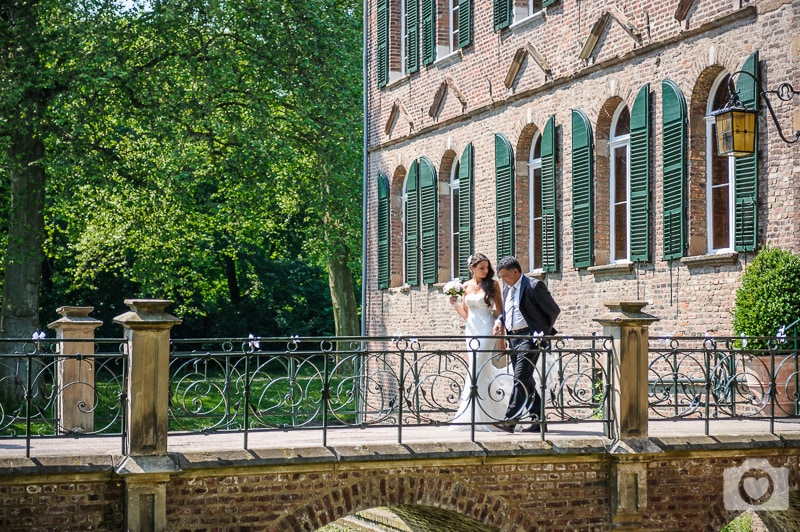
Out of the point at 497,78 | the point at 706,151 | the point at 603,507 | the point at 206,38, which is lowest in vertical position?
the point at 603,507

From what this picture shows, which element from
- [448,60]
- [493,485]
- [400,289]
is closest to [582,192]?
[448,60]

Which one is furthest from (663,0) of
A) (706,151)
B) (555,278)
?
(555,278)

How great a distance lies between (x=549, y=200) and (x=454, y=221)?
413 centimetres

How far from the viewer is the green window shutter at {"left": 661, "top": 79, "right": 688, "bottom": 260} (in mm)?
15070

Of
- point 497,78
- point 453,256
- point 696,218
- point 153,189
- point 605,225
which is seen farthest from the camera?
point 153,189

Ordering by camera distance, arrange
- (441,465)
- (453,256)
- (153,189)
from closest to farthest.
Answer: (441,465) < (453,256) < (153,189)

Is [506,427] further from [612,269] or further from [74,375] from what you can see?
[612,269]

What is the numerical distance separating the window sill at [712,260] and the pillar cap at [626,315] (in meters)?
3.46

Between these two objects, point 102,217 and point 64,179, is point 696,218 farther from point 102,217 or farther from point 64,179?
point 102,217

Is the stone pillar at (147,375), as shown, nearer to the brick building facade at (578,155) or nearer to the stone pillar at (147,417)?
the stone pillar at (147,417)

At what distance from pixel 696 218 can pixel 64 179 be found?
13.2 meters

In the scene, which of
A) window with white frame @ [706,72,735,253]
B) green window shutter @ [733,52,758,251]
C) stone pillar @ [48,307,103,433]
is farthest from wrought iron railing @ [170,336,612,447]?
green window shutter @ [733,52,758,251]

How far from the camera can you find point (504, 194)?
1959 centimetres

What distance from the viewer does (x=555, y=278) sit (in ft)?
59.8
